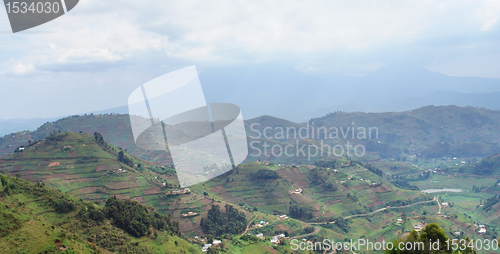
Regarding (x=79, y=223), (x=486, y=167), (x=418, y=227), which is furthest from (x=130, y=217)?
(x=486, y=167)

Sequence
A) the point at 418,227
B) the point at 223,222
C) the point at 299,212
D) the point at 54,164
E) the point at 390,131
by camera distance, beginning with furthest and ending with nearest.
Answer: the point at 390,131
the point at 299,212
the point at 54,164
the point at 418,227
the point at 223,222

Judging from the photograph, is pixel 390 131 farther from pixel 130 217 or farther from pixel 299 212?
pixel 130 217

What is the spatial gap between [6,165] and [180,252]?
48820mm

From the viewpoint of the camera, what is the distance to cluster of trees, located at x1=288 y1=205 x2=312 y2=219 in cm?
6544

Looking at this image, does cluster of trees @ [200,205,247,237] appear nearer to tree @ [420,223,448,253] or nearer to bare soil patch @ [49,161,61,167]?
bare soil patch @ [49,161,61,167]

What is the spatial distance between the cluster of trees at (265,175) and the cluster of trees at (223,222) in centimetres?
2040

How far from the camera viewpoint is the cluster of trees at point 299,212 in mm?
65438

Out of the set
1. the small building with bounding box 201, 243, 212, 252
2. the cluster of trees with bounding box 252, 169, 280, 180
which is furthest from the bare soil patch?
the cluster of trees with bounding box 252, 169, 280, 180

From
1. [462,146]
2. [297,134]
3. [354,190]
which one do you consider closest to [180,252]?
[354,190]

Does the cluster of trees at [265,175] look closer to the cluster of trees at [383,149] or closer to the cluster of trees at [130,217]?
the cluster of trees at [130,217]

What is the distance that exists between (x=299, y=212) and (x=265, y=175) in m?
14.8

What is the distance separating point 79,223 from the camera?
31.7m

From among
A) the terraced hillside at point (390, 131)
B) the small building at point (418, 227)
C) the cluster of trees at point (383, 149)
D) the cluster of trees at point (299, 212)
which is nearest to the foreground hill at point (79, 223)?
the cluster of trees at point (299, 212)

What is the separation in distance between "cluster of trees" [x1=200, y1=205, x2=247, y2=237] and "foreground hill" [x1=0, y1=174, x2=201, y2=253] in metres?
13.4
